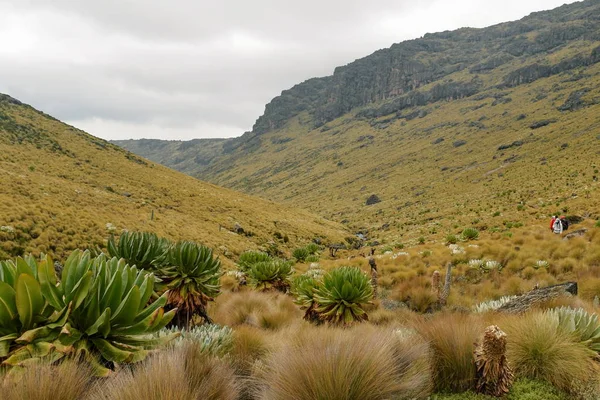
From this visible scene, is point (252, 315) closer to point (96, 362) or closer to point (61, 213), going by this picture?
point (96, 362)

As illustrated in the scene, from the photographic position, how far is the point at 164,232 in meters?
27.8

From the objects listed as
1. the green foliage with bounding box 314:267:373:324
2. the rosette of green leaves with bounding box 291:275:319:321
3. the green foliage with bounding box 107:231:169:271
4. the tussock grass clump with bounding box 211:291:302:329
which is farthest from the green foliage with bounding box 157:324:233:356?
the rosette of green leaves with bounding box 291:275:319:321

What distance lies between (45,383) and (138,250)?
4.26 meters

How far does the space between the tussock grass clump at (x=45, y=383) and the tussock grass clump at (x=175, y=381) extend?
123mm

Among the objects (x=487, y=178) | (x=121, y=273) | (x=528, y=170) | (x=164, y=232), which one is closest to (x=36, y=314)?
(x=121, y=273)

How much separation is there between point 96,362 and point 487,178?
279ft

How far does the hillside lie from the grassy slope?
19504 millimetres

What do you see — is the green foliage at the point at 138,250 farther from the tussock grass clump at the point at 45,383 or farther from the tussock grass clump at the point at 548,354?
the tussock grass clump at the point at 548,354

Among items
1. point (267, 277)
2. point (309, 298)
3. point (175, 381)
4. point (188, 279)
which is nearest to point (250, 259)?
point (267, 277)

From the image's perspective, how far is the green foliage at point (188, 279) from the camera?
630 centimetres

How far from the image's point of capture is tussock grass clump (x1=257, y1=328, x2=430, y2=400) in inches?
106

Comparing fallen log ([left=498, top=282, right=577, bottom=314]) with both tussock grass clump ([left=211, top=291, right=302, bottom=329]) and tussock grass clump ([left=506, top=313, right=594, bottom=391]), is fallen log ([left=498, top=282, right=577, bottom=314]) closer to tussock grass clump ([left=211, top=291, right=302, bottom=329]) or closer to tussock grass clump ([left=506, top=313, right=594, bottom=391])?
tussock grass clump ([left=506, top=313, right=594, bottom=391])

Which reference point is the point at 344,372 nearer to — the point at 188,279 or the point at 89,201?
the point at 188,279

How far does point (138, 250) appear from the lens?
625 cm
